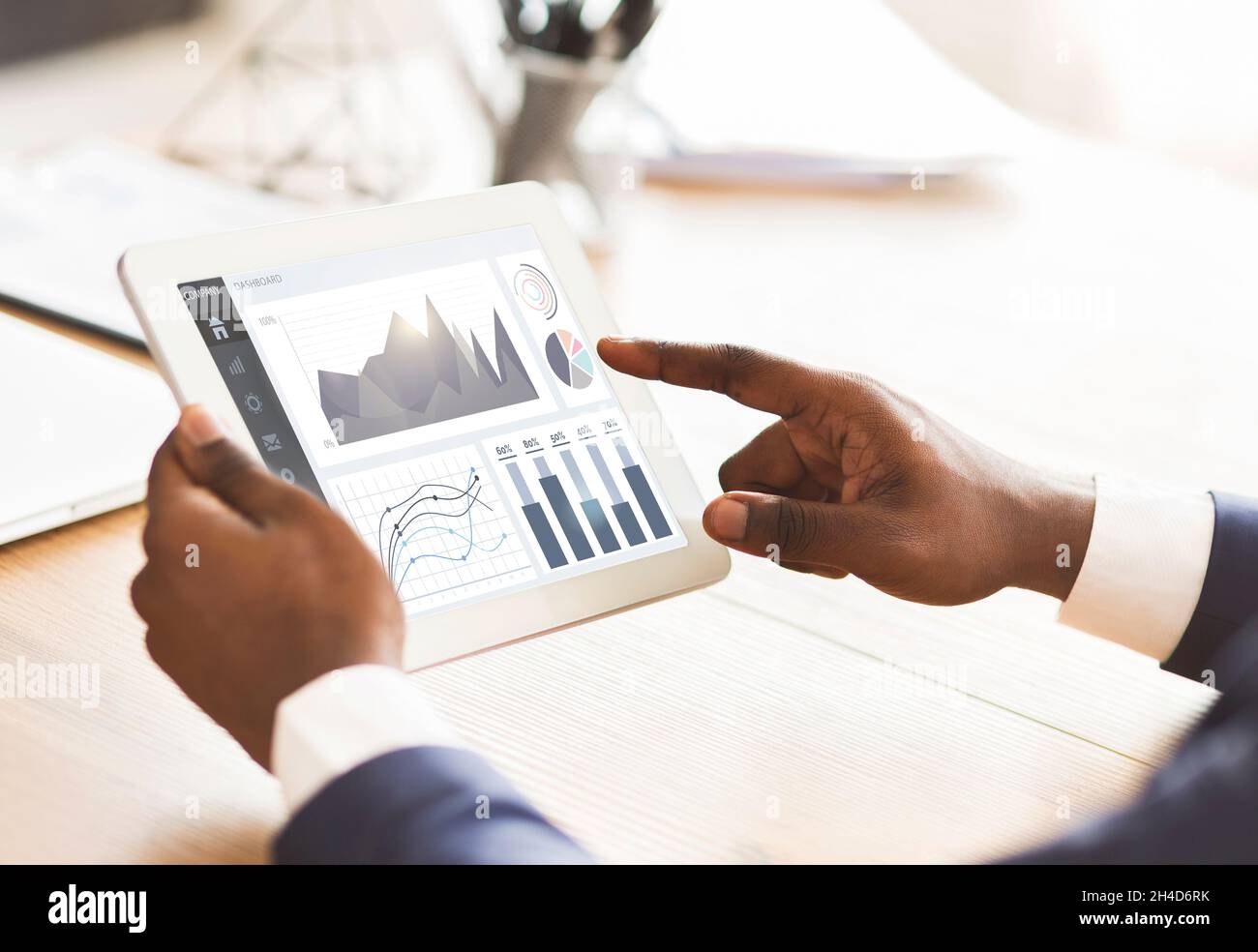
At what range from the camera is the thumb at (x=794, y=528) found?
2.41 ft

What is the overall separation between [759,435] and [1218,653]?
342mm

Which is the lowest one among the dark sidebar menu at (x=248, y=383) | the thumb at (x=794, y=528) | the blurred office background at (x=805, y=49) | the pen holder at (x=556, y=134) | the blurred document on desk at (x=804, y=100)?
the thumb at (x=794, y=528)

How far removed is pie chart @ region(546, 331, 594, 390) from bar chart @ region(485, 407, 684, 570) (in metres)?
0.03

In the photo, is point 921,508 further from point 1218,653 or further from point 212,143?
point 212,143

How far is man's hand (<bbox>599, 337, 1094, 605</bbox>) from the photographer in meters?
0.76

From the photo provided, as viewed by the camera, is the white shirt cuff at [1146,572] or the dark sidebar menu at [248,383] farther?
the white shirt cuff at [1146,572]

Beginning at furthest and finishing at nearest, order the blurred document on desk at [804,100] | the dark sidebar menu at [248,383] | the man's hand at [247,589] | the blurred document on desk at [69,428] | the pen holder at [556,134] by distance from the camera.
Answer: the blurred document on desk at [804,100], the pen holder at [556,134], the blurred document on desk at [69,428], the dark sidebar menu at [248,383], the man's hand at [247,589]

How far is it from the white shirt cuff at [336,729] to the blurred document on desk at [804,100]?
1.07m

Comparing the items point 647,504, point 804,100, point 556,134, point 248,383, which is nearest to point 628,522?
point 647,504

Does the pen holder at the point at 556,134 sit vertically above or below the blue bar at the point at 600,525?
above

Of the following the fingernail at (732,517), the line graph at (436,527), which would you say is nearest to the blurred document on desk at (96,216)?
the line graph at (436,527)

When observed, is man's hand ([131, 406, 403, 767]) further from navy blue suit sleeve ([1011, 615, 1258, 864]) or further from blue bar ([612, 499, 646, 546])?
navy blue suit sleeve ([1011, 615, 1258, 864])

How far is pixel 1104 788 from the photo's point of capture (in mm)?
680

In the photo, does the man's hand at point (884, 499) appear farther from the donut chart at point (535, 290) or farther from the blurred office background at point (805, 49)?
the blurred office background at point (805, 49)
